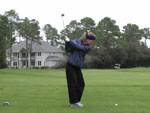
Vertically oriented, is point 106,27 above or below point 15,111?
above

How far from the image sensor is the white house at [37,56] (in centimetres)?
10388

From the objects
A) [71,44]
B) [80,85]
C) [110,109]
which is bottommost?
[110,109]

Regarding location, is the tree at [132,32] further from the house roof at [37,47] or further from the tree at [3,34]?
the tree at [3,34]

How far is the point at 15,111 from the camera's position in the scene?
26.0 feet

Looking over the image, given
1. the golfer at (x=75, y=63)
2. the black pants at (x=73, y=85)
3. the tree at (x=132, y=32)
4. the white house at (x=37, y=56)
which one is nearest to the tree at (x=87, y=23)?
the white house at (x=37, y=56)

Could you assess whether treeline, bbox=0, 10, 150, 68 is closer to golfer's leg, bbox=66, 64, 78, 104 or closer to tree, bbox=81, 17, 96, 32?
tree, bbox=81, 17, 96, 32

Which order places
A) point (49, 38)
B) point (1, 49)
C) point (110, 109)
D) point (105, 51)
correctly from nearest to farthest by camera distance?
point (110, 109)
point (1, 49)
point (105, 51)
point (49, 38)

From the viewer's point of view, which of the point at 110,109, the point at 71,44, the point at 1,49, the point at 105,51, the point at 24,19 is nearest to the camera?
the point at 110,109

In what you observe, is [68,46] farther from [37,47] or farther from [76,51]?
[37,47]

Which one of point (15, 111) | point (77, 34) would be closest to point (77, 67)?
point (15, 111)

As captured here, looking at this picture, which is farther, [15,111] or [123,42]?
[123,42]

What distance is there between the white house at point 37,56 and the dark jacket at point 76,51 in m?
93.7

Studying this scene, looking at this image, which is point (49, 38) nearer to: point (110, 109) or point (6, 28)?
point (6, 28)

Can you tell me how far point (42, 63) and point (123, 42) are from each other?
2814cm
